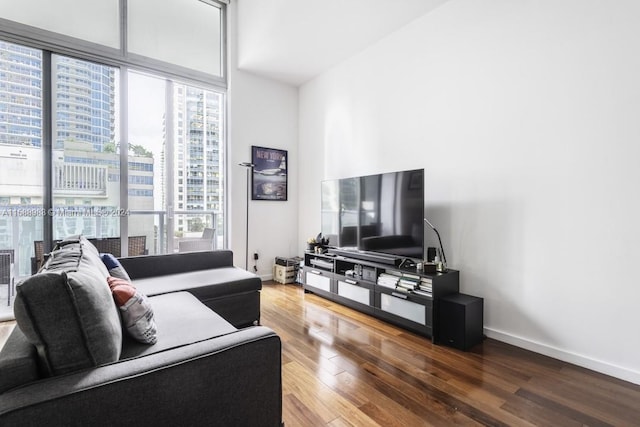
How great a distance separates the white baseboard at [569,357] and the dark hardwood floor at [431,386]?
5cm

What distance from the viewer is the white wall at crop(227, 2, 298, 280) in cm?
440

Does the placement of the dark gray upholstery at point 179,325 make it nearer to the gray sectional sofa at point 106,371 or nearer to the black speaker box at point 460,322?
the gray sectional sofa at point 106,371

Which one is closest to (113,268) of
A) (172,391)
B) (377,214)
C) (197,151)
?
(172,391)

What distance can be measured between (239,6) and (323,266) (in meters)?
3.58

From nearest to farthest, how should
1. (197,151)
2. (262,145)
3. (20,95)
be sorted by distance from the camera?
(20,95) < (197,151) < (262,145)

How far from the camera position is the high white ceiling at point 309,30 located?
310 centimetres

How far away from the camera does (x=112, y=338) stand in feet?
3.82

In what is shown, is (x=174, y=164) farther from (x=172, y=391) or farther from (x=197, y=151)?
(x=172, y=391)

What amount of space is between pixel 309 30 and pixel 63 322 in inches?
135

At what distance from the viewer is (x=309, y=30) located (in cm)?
346

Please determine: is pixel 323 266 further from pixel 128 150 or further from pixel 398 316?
pixel 128 150

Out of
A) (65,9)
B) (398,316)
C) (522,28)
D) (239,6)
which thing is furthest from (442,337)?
(65,9)

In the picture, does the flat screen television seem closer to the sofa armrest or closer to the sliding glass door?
the sliding glass door

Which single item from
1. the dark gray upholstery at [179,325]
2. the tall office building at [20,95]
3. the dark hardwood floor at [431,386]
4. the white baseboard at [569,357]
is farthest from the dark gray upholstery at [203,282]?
the white baseboard at [569,357]
